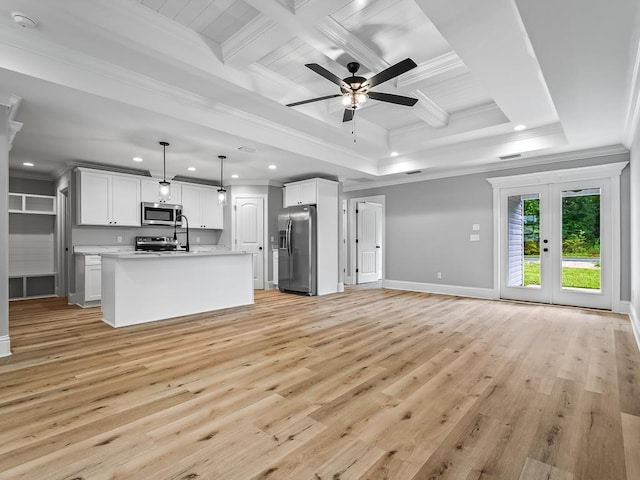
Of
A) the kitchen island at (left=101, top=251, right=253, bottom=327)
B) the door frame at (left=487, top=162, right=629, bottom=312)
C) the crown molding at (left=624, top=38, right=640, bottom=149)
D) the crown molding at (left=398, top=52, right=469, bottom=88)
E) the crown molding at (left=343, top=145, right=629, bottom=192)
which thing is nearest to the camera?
the crown molding at (left=624, top=38, right=640, bottom=149)

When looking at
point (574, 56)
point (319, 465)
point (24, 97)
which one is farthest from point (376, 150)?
point (319, 465)

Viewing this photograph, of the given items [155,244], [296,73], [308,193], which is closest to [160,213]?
[155,244]

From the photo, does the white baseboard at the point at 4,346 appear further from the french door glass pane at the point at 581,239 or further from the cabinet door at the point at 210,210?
the french door glass pane at the point at 581,239

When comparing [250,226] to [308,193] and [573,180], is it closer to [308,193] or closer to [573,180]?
[308,193]

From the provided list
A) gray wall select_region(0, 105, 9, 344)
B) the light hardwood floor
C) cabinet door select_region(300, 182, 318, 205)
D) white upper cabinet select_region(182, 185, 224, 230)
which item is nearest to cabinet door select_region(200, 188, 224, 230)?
white upper cabinet select_region(182, 185, 224, 230)

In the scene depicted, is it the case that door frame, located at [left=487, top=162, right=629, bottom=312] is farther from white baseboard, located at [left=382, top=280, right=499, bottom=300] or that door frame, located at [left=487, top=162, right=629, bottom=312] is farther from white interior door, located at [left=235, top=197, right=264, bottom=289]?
white interior door, located at [left=235, top=197, right=264, bottom=289]

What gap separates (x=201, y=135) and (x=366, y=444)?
3967 mm

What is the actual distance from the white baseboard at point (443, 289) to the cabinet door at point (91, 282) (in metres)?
5.67

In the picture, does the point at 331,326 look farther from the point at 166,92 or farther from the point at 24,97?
the point at 24,97

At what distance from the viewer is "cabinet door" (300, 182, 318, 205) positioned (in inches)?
266

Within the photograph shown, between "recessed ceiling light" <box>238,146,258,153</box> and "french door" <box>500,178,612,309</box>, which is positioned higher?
"recessed ceiling light" <box>238,146,258,153</box>

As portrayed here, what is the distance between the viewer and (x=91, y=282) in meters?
5.57

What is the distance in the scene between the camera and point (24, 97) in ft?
10.4

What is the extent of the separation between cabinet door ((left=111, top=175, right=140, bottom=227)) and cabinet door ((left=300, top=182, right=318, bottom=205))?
323cm
